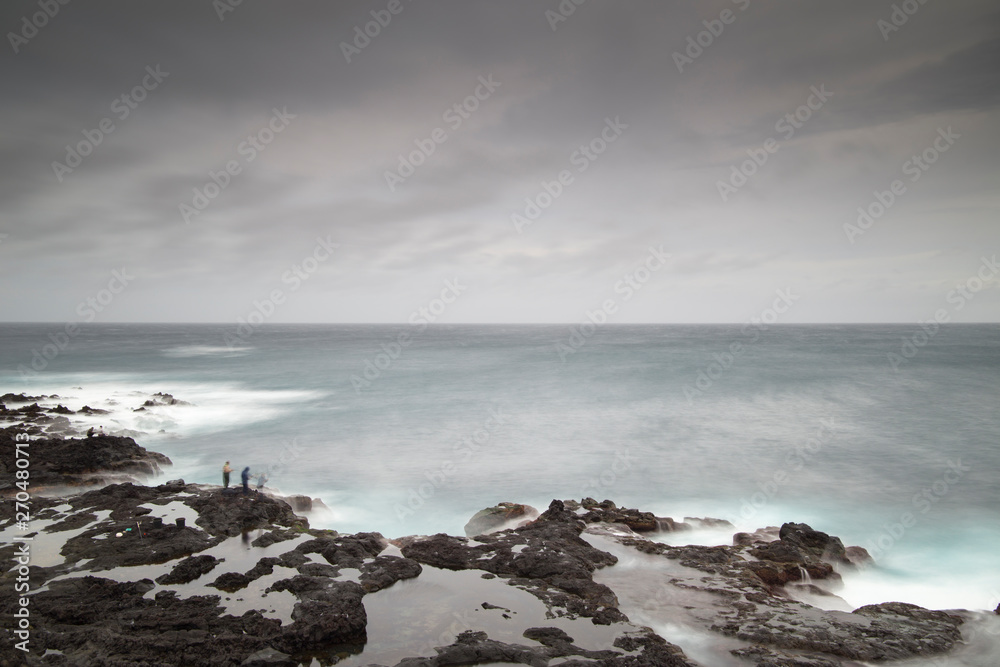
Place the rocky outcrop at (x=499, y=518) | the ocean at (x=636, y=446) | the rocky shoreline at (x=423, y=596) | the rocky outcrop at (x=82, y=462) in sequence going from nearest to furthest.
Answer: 1. the rocky shoreline at (x=423, y=596)
2. the rocky outcrop at (x=499, y=518)
3. the rocky outcrop at (x=82, y=462)
4. the ocean at (x=636, y=446)

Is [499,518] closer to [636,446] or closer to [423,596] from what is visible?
[423,596]

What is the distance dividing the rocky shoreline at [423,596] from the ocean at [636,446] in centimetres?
215

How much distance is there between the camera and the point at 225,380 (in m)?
43.2

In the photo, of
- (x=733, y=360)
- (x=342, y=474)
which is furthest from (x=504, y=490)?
(x=733, y=360)

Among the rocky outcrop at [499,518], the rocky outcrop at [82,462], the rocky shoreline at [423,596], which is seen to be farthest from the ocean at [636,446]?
the rocky shoreline at [423,596]

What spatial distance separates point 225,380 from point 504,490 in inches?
1369

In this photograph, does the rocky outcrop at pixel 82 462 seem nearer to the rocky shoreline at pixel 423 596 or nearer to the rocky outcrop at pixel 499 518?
the rocky shoreline at pixel 423 596

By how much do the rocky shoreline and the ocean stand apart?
2145mm

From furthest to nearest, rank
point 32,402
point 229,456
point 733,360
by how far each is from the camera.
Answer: point 733,360 < point 32,402 < point 229,456

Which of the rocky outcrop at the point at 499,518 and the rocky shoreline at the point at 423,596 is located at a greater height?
the rocky shoreline at the point at 423,596

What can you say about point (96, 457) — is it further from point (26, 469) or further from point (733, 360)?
point (733, 360)

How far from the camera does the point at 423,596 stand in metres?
8.74

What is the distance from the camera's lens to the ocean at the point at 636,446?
48.1ft

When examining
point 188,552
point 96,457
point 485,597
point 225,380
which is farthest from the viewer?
point 225,380
